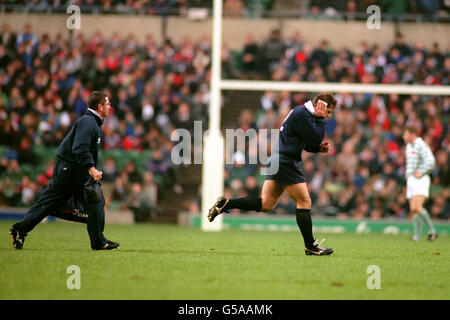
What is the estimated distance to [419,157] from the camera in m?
14.2

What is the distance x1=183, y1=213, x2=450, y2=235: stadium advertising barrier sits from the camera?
18362 millimetres

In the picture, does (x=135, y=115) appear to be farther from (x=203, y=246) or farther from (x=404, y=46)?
(x=203, y=246)

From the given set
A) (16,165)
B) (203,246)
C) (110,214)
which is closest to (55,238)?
(203,246)

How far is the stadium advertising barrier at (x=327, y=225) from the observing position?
18362 mm

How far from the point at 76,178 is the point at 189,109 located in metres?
11.7

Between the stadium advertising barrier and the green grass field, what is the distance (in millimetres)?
6311

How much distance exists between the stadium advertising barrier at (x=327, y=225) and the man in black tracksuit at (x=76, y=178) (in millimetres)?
8977

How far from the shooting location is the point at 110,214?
63.3 feet

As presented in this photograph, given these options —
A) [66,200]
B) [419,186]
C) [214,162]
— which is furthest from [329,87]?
[66,200]

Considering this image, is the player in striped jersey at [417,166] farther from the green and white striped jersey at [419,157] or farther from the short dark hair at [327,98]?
the short dark hair at [327,98]

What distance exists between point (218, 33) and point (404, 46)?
855cm

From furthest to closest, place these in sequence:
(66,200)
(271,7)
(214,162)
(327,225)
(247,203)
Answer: (271,7) < (327,225) < (214,162) < (247,203) < (66,200)

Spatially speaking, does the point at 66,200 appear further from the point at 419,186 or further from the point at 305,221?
the point at 419,186

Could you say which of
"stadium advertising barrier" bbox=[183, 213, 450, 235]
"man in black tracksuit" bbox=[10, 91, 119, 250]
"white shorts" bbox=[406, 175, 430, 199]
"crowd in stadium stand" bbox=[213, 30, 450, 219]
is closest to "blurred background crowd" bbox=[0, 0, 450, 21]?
"crowd in stadium stand" bbox=[213, 30, 450, 219]
